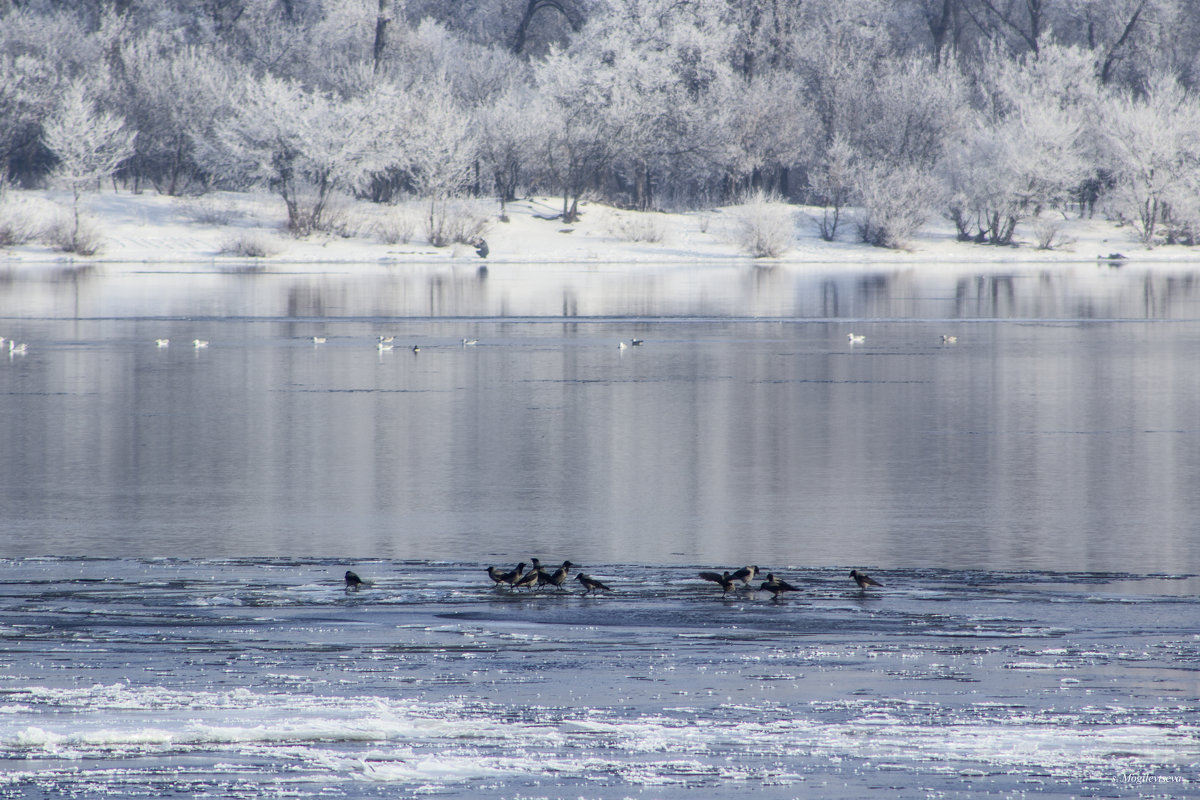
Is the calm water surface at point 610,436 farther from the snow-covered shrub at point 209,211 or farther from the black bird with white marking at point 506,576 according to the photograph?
the snow-covered shrub at point 209,211

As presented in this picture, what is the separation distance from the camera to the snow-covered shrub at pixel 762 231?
182 ft

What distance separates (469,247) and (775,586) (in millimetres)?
47028

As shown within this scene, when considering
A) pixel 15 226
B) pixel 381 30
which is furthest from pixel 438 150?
pixel 15 226

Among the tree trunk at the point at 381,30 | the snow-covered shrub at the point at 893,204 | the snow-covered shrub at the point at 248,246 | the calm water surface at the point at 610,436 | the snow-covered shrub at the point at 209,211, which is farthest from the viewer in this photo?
the tree trunk at the point at 381,30

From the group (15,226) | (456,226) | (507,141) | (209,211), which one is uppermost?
(507,141)

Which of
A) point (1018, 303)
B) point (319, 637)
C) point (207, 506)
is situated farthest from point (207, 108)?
point (319, 637)

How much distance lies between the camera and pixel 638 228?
5725cm

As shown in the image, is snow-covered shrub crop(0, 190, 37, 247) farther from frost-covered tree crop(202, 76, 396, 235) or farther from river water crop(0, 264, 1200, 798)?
→ river water crop(0, 264, 1200, 798)

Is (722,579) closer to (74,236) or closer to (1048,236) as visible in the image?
(74,236)

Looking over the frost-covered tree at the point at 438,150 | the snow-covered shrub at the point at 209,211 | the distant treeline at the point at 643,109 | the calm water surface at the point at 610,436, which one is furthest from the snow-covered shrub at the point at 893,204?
the calm water surface at the point at 610,436

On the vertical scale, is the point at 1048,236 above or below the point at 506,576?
above

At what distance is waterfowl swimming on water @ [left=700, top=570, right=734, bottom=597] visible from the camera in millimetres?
8695

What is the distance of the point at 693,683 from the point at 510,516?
4376mm

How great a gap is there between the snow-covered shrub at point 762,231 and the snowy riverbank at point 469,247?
415mm
